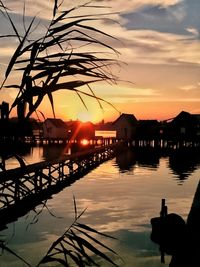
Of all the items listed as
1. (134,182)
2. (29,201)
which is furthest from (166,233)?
(134,182)

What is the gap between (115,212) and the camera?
2425 centimetres

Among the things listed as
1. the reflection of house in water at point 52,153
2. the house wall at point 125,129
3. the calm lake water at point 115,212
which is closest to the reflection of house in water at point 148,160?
the calm lake water at point 115,212

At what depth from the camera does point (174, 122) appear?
291 ft

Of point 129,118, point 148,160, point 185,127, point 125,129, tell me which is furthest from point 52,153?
point 185,127

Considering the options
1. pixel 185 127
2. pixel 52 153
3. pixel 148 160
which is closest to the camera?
pixel 148 160

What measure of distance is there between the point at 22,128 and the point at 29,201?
19.9 m

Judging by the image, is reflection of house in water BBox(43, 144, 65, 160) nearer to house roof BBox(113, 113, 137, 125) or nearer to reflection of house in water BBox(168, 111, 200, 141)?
house roof BBox(113, 113, 137, 125)

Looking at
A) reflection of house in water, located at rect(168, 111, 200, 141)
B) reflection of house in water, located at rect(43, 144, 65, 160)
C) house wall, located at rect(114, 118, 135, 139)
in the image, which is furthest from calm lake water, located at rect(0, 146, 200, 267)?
house wall, located at rect(114, 118, 135, 139)

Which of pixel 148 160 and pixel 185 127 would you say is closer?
pixel 148 160

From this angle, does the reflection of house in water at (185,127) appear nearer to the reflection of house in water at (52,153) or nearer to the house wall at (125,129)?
the house wall at (125,129)

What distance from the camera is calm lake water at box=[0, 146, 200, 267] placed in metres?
16.3

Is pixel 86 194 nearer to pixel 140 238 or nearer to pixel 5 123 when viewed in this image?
pixel 140 238

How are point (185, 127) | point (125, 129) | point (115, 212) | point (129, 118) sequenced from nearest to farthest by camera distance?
point (115, 212) < point (185, 127) < point (125, 129) < point (129, 118)

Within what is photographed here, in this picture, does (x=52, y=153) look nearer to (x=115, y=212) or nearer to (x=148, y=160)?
(x=148, y=160)
